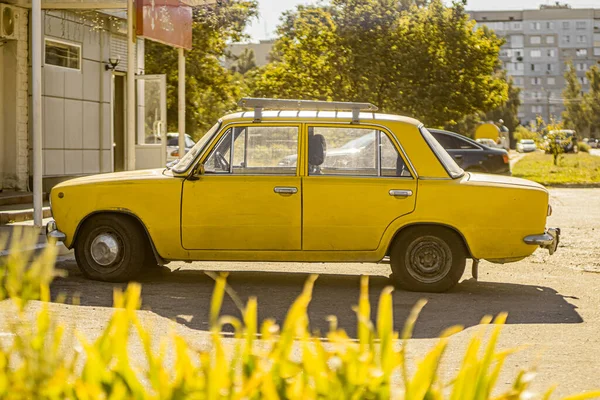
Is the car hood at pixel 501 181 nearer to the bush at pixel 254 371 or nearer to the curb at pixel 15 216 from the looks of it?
the bush at pixel 254 371

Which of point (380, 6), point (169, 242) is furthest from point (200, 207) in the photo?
point (380, 6)

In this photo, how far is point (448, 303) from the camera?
29.1 ft

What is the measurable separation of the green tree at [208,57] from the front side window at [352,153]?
88.3ft

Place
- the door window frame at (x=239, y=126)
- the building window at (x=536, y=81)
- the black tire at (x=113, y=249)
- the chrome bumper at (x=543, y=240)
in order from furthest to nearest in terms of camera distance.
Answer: the building window at (x=536, y=81) → the black tire at (x=113, y=249) → the door window frame at (x=239, y=126) → the chrome bumper at (x=543, y=240)

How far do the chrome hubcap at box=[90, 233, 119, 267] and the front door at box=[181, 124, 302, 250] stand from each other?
69 cm

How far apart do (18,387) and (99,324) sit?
17.2 ft

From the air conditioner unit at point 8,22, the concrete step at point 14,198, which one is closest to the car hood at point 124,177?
the concrete step at point 14,198

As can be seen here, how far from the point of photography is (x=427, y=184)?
9.33 meters

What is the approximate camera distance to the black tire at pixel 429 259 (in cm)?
925

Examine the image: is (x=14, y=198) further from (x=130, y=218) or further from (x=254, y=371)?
(x=254, y=371)

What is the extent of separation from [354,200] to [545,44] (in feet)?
596

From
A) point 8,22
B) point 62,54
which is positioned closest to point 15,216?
point 8,22

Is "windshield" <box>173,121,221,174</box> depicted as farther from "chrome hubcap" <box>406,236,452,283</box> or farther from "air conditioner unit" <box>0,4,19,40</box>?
"air conditioner unit" <box>0,4,19,40</box>

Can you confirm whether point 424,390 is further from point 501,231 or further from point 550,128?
point 550,128
